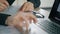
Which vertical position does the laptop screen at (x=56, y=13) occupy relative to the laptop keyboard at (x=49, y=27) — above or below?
above

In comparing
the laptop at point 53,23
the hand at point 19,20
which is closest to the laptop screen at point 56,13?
the laptop at point 53,23

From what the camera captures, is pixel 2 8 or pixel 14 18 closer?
pixel 14 18

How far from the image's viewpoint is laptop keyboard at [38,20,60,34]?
964mm

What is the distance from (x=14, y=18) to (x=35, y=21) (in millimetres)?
179

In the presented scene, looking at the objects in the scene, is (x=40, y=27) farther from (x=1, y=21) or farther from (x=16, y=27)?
(x=1, y=21)

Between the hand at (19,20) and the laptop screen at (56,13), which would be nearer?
the hand at (19,20)

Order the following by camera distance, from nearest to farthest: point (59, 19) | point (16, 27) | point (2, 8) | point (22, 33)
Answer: point (22, 33) → point (16, 27) → point (59, 19) → point (2, 8)

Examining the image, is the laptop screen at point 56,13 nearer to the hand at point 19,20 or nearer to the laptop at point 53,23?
the laptop at point 53,23

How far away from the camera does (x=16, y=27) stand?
999mm

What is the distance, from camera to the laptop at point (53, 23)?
0.99m

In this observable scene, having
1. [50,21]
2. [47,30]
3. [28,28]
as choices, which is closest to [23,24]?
[28,28]

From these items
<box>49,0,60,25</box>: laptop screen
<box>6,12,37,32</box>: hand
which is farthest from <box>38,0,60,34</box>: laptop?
<box>6,12,37,32</box>: hand

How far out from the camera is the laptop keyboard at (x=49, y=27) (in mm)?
964

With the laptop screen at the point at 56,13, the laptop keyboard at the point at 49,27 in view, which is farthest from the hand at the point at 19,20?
the laptop screen at the point at 56,13
